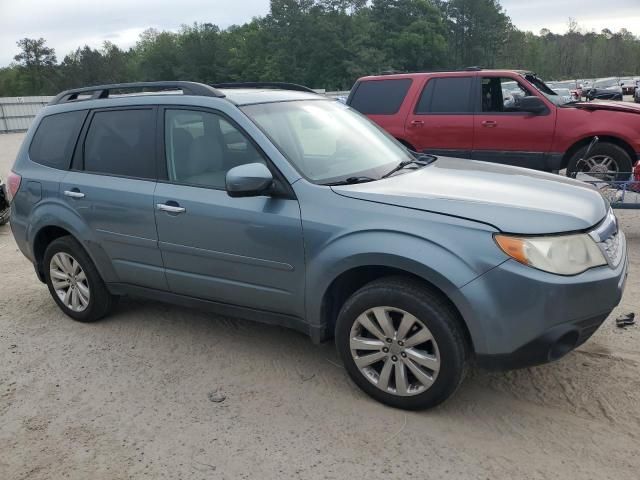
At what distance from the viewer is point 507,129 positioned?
7.99 m

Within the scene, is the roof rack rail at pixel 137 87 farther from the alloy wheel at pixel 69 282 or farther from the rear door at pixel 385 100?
the rear door at pixel 385 100

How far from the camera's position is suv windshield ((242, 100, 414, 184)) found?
3.54 metres

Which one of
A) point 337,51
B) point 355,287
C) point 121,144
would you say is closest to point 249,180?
point 355,287

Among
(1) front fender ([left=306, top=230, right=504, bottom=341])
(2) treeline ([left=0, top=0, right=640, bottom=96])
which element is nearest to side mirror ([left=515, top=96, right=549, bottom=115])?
(1) front fender ([left=306, top=230, right=504, bottom=341])

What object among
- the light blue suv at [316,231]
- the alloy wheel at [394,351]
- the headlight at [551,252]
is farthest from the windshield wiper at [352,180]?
the headlight at [551,252]

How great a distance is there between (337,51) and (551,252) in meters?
79.4

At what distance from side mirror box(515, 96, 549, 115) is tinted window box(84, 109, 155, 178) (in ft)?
18.3

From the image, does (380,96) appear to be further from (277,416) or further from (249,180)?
(277,416)

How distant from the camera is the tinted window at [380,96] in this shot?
8.62m

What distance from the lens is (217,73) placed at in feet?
289

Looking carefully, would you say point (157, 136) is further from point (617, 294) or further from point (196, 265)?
point (617, 294)

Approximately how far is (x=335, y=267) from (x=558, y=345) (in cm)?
118

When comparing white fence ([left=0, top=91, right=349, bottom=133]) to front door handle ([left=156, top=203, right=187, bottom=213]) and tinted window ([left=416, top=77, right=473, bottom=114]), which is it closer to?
tinted window ([left=416, top=77, right=473, bottom=114])

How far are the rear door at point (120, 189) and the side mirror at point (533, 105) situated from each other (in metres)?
5.57
